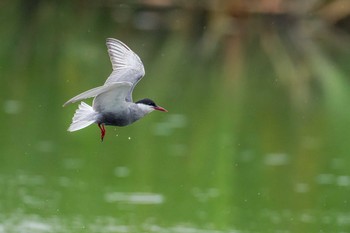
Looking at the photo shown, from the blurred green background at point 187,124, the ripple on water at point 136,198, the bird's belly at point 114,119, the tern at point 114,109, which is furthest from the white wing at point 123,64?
the ripple on water at point 136,198

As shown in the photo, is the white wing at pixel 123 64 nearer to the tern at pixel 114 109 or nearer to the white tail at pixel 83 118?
the tern at pixel 114 109

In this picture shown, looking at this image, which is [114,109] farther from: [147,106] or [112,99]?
[147,106]

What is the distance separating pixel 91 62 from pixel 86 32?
387cm

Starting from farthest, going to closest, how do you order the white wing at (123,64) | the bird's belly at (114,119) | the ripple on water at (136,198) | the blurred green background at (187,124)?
1. the ripple on water at (136,198)
2. the blurred green background at (187,124)
3. the white wing at (123,64)
4. the bird's belly at (114,119)

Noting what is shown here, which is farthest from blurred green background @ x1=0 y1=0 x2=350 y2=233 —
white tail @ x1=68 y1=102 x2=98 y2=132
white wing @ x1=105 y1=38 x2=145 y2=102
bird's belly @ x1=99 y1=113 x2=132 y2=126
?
bird's belly @ x1=99 y1=113 x2=132 y2=126

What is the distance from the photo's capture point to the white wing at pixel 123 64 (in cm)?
701

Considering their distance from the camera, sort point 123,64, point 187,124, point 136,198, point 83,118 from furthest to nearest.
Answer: point 187,124
point 136,198
point 123,64
point 83,118

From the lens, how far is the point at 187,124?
53.9 ft

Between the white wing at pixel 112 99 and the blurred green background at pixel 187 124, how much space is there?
3.85 meters

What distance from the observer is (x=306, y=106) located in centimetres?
1877

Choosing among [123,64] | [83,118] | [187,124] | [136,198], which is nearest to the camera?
[83,118]

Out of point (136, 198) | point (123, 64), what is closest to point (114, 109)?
point (123, 64)

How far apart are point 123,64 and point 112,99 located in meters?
0.57

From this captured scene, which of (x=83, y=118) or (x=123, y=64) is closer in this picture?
(x=83, y=118)
